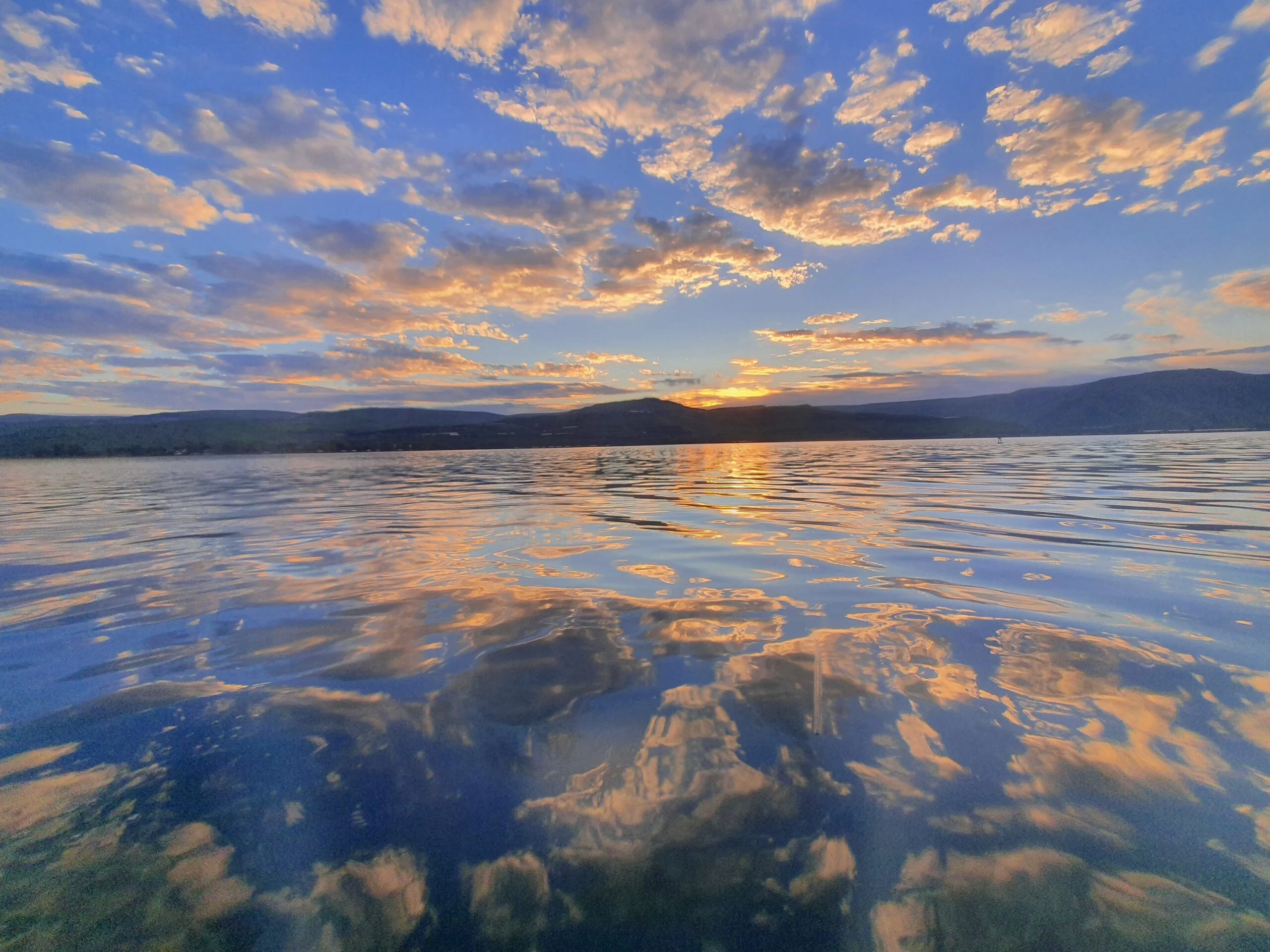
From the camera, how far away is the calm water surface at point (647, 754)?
270 cm

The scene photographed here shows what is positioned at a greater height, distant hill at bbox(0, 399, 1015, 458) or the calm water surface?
the calm water surface

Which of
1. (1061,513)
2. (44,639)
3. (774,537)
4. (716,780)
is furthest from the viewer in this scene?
(1061,513)

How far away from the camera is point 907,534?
39.6ft

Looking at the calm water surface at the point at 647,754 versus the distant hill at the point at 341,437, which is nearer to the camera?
the calm water surface at the point at 647,754

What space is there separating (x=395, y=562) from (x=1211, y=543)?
14653mm

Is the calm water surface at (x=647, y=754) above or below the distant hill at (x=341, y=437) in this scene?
above

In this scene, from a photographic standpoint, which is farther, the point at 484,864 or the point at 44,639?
the point at 44,639

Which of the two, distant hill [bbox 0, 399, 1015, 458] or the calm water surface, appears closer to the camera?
the calm water surface

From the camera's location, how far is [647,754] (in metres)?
4.02

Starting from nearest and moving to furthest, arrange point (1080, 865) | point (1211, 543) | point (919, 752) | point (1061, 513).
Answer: point (1080, 865), point (919, 752), point (1211, 543), point (1061, 513)

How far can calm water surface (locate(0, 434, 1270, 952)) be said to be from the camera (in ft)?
8.87

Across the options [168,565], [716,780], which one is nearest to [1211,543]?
[716,780]

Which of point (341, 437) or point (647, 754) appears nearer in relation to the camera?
point (647, 754)

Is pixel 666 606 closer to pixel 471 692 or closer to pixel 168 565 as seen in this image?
pixel 471 692
